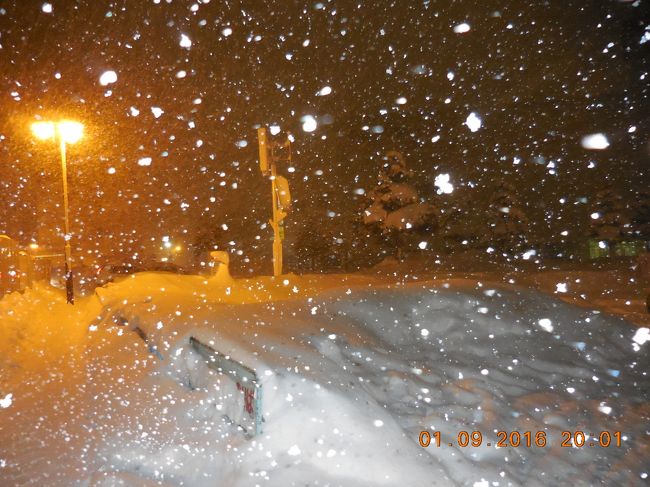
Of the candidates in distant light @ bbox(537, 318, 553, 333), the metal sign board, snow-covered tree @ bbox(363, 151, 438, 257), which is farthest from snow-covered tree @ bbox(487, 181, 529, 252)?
the metal sign board

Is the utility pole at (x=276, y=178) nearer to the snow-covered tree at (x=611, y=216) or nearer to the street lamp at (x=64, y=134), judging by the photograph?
the street lamp at (x=64, y=134)

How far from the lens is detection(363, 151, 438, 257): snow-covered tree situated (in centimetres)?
3428

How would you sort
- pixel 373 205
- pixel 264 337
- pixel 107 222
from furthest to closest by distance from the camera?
pixel 107 222
pixel 373 205
pixel 264 337

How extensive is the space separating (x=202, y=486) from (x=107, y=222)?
72.7 m

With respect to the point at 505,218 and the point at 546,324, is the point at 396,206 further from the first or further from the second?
the point at 546,324

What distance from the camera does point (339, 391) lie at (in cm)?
423

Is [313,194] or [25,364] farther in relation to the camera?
[313,194]

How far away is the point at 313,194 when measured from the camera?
77.4 meters

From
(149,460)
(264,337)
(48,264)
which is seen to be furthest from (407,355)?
(48,264)

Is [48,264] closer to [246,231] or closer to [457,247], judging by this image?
[457,247]
